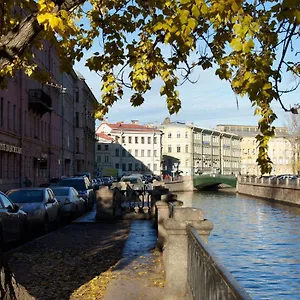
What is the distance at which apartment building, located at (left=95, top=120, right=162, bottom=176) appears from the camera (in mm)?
130375

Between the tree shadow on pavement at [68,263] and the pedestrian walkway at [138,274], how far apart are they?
0.67 feet

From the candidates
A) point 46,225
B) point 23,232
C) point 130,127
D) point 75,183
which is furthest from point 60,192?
point 130,127

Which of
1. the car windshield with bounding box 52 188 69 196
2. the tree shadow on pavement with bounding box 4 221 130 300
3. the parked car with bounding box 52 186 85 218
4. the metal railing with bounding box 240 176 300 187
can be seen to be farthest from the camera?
the metal railing with bounding box 240 176 300 187

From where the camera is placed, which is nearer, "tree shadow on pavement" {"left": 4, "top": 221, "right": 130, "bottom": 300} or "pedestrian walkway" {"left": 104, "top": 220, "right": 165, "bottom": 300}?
"pedestrian walkway" {"left": 104, "top": 220, "right": 165, "bottom": 300}

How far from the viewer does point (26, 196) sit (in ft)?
65.2

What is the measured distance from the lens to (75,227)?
21.4 meters

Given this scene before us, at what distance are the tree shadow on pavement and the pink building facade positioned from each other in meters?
8.09

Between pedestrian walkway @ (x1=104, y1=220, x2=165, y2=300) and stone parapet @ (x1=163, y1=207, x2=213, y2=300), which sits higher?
stone parapet @ (x1=163, y1=207, x2=213, y2=300)

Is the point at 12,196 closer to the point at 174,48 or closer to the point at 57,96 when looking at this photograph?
the point at 174,48

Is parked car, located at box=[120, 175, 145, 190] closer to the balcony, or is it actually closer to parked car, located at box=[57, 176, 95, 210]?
parked car, located at box=[57, 176, 95, 210]

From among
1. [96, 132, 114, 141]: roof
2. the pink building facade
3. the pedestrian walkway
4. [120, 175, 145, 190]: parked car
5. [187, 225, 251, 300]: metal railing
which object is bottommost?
the pedestrian walkway

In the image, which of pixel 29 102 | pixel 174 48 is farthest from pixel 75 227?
pixel 29 102

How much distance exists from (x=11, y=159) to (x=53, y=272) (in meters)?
31.3

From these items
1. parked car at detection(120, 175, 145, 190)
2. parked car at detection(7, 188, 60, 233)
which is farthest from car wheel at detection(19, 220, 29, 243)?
parked car at detection(120, 175, 145, 190)
